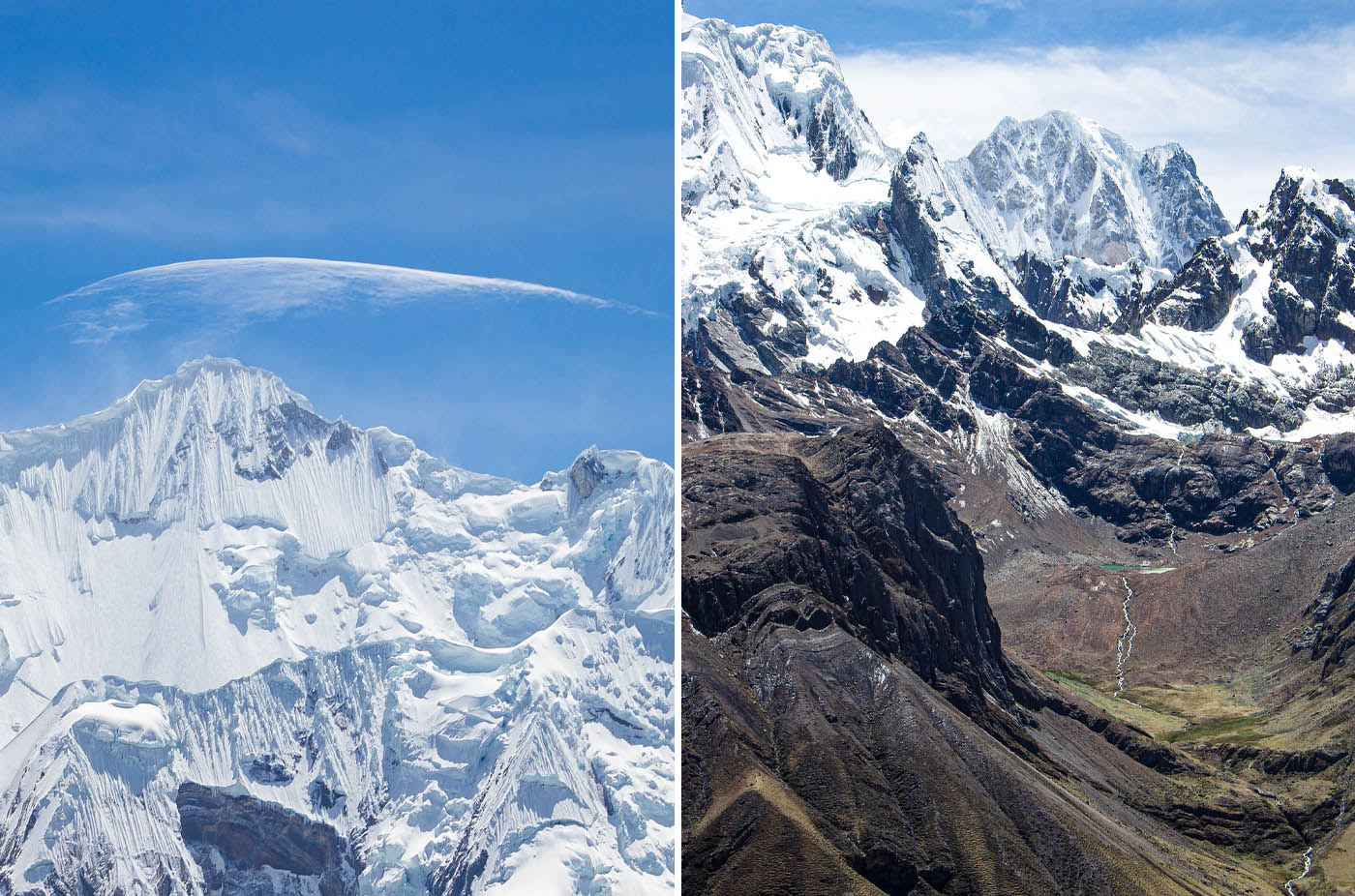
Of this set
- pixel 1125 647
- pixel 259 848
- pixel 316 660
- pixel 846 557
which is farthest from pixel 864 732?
pixel 1125 647

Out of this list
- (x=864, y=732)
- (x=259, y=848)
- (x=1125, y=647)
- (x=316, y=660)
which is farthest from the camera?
(x=1125, y=647)

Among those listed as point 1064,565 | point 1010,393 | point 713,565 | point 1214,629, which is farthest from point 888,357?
point 713,565

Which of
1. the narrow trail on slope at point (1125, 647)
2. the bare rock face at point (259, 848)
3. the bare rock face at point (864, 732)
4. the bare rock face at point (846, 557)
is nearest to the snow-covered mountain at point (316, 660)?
the bare rock face at point (259, 848)

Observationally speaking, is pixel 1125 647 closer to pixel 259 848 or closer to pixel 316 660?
pixel 316 660

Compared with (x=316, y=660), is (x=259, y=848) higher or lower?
lower

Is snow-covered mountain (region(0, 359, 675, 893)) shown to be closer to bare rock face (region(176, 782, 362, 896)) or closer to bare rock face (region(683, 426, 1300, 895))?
bare rock face (region(176, 782, 362, 896))

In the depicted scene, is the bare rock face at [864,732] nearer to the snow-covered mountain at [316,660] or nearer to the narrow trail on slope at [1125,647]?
the snow-covered mountain at [316,660]
